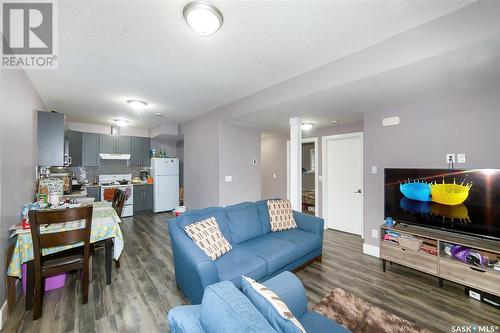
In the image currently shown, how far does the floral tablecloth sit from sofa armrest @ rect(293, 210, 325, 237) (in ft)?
8.08

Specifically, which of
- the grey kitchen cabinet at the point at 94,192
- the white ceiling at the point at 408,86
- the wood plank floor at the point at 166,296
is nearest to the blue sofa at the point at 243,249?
the wood plank floor at the point at 166,296

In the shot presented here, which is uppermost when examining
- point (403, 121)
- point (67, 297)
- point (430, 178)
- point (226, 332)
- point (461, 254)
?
point (403, 121)

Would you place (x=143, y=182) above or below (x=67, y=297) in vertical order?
above

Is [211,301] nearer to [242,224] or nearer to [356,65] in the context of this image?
[242,224]

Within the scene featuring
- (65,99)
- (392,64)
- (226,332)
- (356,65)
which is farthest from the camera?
(65,99)

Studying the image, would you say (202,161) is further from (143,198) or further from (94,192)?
(94,192)

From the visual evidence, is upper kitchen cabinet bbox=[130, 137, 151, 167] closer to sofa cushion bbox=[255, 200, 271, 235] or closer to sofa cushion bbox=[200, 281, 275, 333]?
sofa cushion bbox=[255, 200, 271, 235]

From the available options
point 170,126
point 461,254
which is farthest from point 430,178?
point 170,126

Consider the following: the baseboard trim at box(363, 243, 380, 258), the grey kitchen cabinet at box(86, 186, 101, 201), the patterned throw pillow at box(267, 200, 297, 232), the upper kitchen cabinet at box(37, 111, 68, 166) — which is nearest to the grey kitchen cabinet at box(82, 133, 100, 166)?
the grey kitchen cabinet at box(86, 186, 101, 201)

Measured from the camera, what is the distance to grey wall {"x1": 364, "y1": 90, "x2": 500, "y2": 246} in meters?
2.34

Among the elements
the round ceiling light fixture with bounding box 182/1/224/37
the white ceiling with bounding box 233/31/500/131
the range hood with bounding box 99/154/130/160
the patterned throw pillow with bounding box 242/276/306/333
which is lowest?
the patterned throw pillow with bounding box 242/276/306/333

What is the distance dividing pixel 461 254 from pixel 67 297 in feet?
14.0

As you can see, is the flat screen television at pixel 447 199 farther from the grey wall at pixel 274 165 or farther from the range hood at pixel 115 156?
the range hood at pixel 115 156

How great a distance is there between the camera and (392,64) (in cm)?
187
